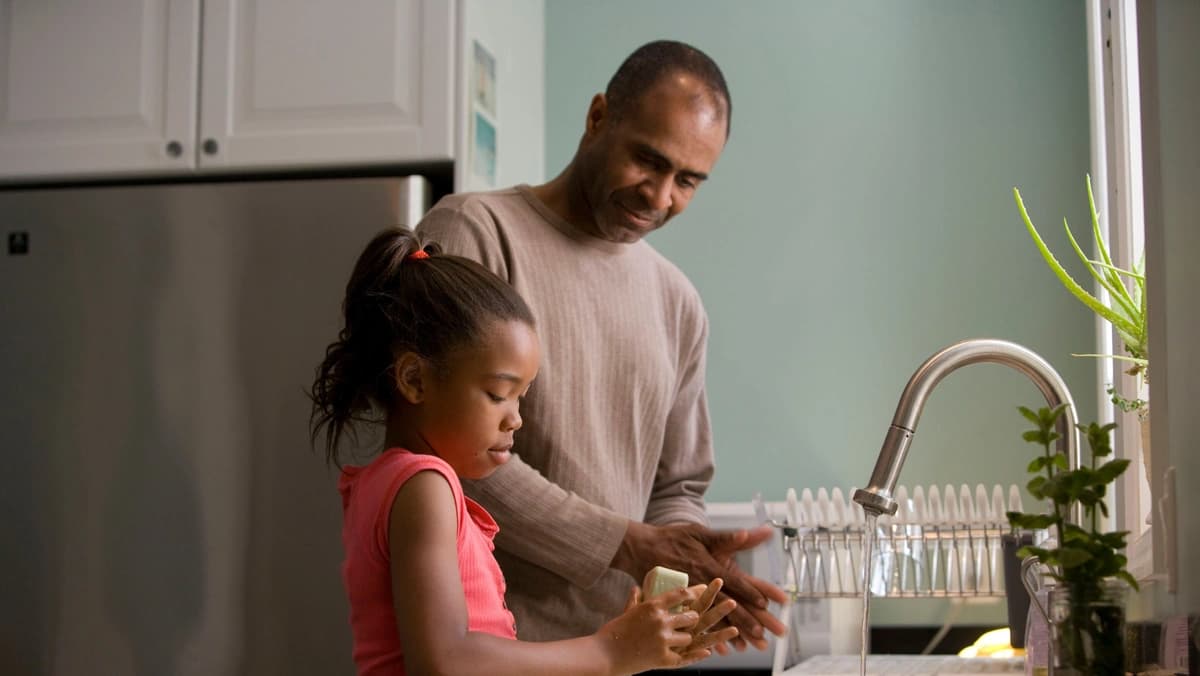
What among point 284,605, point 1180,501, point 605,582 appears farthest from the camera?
point 284,605

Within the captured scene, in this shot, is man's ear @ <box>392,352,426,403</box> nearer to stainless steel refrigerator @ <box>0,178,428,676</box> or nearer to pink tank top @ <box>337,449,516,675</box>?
pink tank top @ <box>337,449,516,675</box>

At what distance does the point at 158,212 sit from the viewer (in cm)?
242

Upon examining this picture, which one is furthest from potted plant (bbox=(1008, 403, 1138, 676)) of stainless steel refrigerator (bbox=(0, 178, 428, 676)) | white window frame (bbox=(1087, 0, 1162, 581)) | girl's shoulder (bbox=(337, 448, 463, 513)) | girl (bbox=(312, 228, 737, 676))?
stainless steel refrigerator (bbox=(0, 178, 428, 676))

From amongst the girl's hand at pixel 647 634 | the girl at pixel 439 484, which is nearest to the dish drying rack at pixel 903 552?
the girl at pixel 439 484

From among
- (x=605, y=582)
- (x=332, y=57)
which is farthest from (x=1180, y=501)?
(x=332, y=57)

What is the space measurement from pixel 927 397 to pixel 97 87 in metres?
1.96

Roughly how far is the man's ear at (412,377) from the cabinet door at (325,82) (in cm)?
124

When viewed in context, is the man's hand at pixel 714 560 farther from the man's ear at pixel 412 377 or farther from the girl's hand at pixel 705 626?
the man's ear at pixel 412 377

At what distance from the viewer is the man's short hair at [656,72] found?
168 centimetres

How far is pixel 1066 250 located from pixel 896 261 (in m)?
0.34

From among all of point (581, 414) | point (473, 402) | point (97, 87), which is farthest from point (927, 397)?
point (97, 87)

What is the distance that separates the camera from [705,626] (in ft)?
3.78

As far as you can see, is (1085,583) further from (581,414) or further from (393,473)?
(581,414)

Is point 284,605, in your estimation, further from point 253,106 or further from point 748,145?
point 748,145
